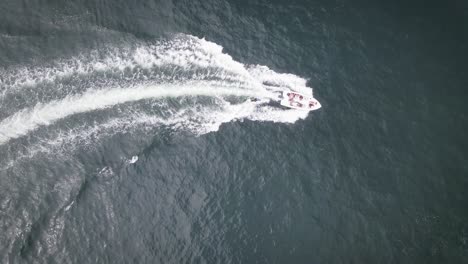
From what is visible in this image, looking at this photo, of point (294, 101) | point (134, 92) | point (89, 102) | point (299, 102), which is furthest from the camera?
point (294, 101)

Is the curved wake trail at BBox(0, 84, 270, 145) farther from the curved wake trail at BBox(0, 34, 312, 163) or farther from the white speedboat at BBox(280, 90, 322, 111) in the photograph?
the white speedboat at BBox(280, 90, 322, 111)

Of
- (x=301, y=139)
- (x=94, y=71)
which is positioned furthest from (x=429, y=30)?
(x=94, y=71)

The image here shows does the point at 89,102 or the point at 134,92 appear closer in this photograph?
the point at 89,102

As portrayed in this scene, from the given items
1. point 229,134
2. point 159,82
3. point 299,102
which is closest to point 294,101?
point 299,102

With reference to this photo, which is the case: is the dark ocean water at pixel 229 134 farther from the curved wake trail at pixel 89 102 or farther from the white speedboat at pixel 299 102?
the white speedboat at pixel 299 102

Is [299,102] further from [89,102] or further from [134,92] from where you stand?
[89,102]

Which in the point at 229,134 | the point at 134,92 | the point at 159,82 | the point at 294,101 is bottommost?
the point at 229,134

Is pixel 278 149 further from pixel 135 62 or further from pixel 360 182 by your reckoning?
pixel 135 62
